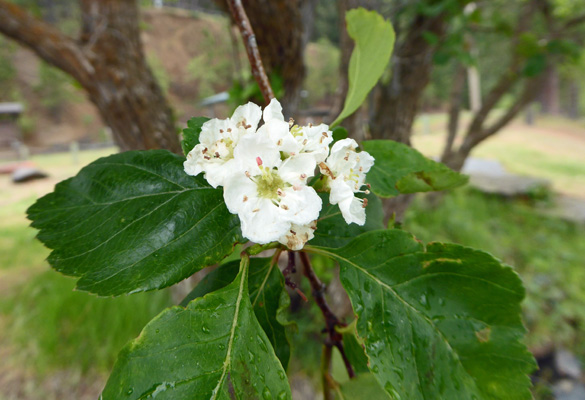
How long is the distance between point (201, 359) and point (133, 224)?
0.56 feet

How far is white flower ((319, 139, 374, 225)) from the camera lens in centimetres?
39

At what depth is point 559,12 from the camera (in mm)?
3402

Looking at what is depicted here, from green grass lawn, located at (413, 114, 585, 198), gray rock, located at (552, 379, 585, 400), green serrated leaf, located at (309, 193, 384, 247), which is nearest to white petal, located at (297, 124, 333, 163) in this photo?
green serrated leaf, located at (309, 193, 384, 247)

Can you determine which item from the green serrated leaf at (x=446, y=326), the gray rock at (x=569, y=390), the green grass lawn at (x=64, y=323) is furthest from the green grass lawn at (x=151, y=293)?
the green serrated leaf at (x=446, y=326)

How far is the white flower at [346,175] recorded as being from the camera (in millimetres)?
392

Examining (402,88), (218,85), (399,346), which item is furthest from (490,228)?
(218,85)

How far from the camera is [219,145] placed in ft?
1.30

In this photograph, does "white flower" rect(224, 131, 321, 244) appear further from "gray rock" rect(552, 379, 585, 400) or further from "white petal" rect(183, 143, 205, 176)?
"gray rock" rect(552, 379, 585, 400)

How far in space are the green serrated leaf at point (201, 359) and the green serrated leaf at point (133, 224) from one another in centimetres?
5

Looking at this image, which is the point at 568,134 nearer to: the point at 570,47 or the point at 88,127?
the point at 570,47

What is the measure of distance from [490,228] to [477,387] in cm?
408

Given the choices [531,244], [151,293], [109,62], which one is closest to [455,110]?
[531,244]

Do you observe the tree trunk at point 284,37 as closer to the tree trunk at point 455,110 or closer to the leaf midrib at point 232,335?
the leaf midrib at point 232,335

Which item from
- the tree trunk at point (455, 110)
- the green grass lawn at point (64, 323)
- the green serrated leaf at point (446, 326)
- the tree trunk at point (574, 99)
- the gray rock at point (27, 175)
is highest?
the green serrated leaf at point (446, 326)
